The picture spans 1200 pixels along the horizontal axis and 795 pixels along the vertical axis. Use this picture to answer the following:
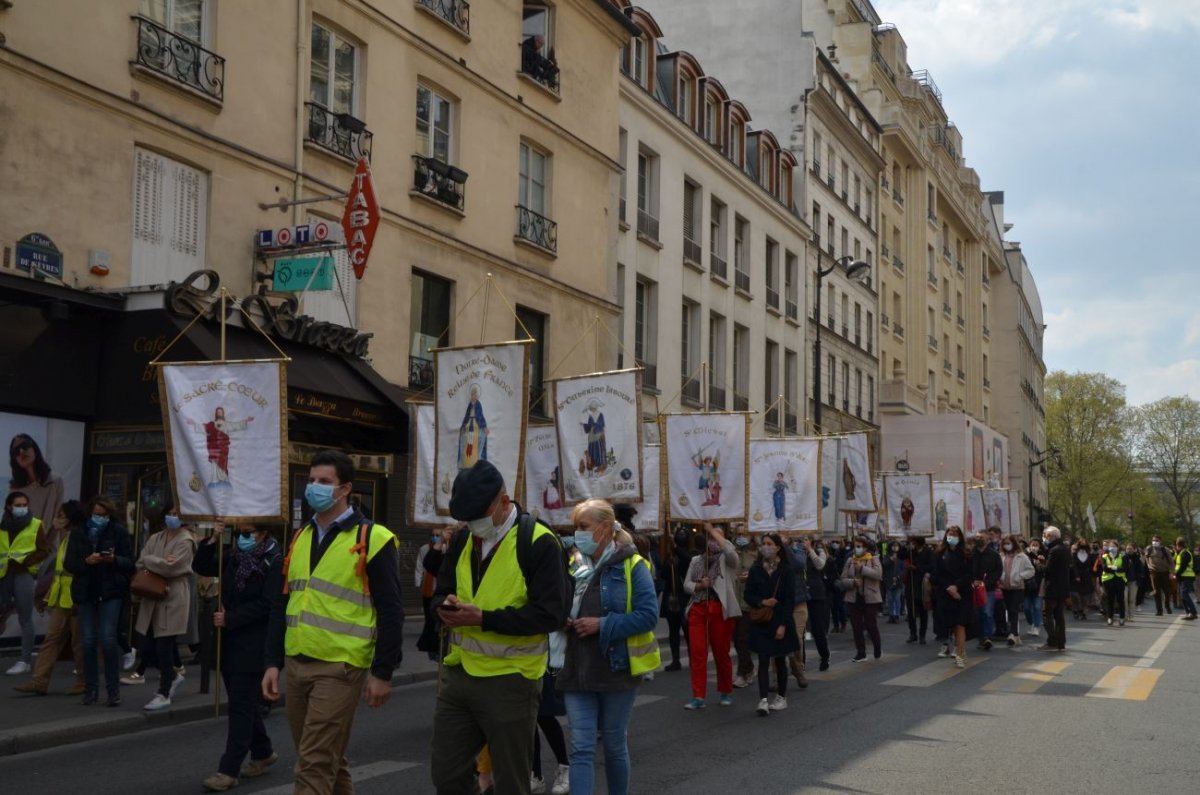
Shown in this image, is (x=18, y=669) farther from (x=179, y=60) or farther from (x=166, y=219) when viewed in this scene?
(x=179, y=60)

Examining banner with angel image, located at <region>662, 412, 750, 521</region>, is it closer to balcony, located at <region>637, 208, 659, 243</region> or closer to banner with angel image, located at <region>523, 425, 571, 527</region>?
banner with angel image, located at <region>523, 425, 571, 527</region>

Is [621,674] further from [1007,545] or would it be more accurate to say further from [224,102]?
[1007,545]

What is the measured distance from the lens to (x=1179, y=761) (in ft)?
31.4

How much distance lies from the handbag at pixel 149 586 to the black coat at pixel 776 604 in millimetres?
5329

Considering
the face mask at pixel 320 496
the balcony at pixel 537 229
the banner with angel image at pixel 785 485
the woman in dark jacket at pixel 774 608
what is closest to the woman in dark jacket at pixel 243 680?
the face mask at pixel 320 496

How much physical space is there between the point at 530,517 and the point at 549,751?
451 cm

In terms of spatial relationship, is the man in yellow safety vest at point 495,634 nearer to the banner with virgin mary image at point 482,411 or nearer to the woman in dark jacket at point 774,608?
the woman in dark jacket at point 774,608

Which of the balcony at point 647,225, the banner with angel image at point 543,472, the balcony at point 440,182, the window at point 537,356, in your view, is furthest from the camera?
the balcony at point 647,225

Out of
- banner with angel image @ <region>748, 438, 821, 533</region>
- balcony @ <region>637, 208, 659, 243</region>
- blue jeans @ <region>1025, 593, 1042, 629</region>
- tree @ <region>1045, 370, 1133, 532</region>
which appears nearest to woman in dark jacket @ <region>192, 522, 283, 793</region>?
banner with angel image @ <region>748, 438, 821, 533</region>

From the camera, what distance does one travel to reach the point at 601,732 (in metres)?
6.90

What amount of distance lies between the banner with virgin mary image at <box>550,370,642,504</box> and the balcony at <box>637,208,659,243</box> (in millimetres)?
14021

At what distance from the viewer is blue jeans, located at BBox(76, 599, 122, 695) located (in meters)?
11.4

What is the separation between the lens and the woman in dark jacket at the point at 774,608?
12.1 m

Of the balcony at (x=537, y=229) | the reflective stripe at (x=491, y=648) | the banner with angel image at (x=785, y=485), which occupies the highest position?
the balcony at (x=537, y=229)
